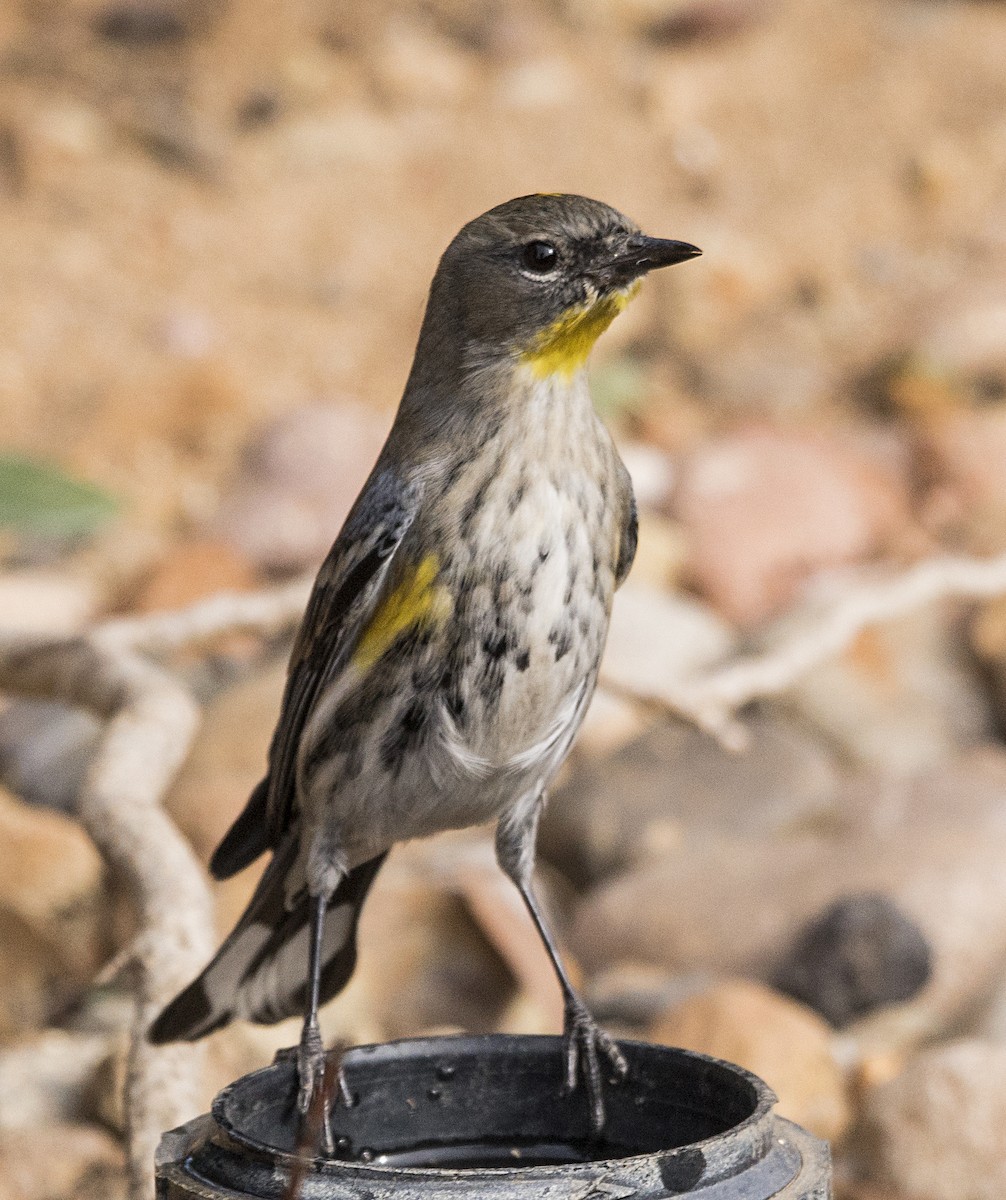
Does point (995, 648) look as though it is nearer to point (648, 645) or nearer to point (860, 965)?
point (648, 645)

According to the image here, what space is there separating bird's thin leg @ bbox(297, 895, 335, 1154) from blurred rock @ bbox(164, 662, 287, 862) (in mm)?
2542

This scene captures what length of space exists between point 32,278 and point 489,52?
3.92 metres

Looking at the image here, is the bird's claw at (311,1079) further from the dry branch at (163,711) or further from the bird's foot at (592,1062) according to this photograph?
the dry branch at (163,711)

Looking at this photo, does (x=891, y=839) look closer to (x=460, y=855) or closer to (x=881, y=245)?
(x=460, y=855)

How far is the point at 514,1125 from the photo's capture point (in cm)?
270

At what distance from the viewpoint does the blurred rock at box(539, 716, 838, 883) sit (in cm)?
628

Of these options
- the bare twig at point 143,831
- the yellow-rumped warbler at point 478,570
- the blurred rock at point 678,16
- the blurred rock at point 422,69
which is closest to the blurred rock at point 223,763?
the bare twig at point 143,831

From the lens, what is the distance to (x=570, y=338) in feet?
10.0

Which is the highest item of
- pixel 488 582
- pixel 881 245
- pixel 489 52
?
pixel 489 52

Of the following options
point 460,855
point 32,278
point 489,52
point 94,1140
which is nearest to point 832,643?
point 460,855

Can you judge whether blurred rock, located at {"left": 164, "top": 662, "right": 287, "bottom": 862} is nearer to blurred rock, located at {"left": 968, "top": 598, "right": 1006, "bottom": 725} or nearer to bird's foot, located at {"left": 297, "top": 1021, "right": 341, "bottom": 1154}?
bird's foot, located at {"left": 297, "top": 1021, "right": 341, "bottom": 1154}

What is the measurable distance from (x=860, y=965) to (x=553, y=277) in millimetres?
3040

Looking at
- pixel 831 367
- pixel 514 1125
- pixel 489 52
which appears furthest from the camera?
pixel 489 52

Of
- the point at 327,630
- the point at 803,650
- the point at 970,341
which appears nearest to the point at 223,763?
the point at 803,650
